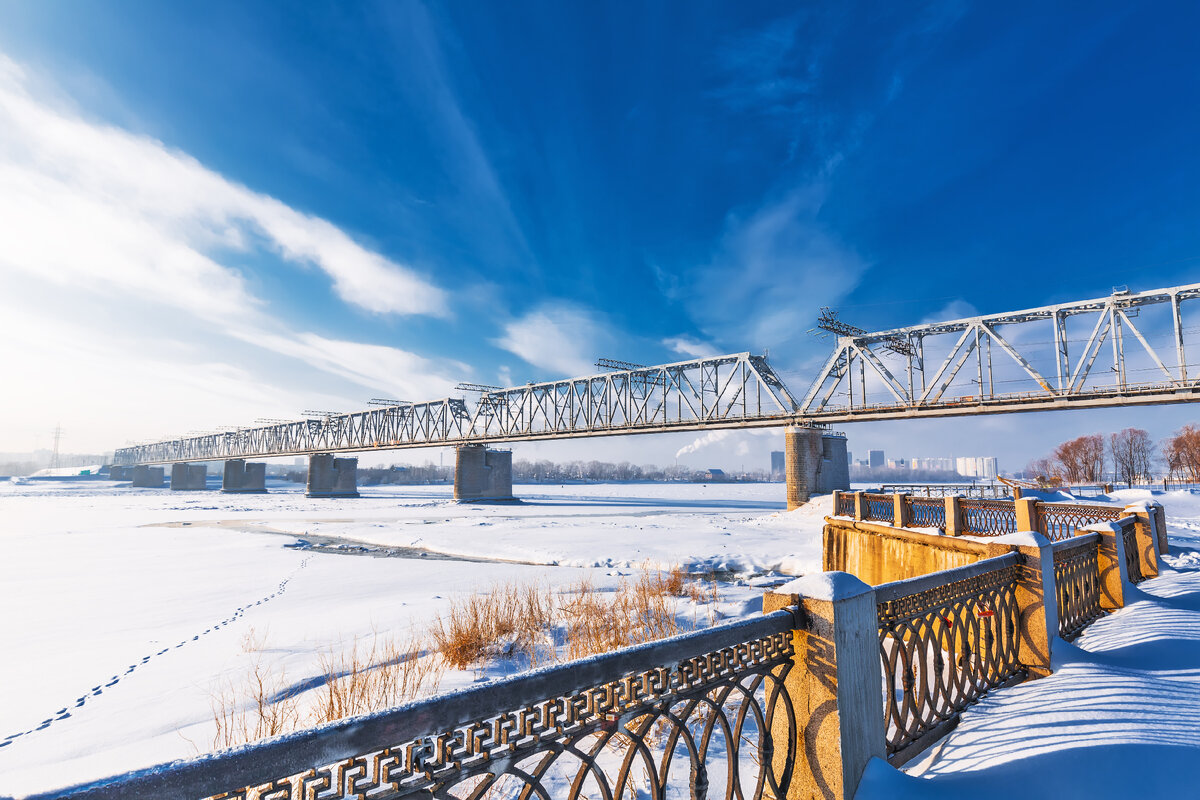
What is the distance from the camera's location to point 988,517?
14.7 m

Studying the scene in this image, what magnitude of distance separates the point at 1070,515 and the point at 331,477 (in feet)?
268

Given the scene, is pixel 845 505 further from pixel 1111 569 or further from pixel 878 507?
pixel 1111 569

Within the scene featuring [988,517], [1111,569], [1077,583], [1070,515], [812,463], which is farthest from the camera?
[812,463]

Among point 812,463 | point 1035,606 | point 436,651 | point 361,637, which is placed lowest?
point 361,637

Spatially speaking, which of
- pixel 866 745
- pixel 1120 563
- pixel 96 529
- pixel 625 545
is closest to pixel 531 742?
pixel 866 745

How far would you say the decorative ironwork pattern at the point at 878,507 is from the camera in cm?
1820

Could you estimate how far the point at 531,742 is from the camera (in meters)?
2.25

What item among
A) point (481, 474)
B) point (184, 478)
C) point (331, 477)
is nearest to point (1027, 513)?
point (481, 474)

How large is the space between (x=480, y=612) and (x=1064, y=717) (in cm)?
842

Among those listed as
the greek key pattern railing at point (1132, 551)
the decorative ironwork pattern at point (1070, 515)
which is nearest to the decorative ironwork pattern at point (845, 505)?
the decorative ironwork pattern at point (1070, 515)

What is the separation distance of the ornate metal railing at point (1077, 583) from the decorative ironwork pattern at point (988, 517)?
21.2ft

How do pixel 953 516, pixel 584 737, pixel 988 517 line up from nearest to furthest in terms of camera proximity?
1. pixel 584 737
2. pixel 953 516
3. pixel 988 517

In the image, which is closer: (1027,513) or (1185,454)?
(1027,513)

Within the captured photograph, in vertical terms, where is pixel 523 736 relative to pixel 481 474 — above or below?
above
